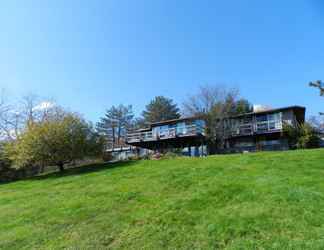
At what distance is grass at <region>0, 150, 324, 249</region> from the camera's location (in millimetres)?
5344

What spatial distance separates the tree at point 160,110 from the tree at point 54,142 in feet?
113

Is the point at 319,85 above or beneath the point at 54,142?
above

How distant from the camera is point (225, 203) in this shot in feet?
23.2

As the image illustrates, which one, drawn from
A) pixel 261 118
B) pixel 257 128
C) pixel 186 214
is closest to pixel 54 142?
pixel 186 214

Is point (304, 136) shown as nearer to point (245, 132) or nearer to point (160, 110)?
point (245, 132)

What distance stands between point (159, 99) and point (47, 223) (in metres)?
51.0

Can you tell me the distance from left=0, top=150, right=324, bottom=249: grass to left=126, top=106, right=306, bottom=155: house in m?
15.9

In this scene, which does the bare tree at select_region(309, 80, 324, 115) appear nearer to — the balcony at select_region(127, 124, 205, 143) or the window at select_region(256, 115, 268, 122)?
the balcony at select_region(127, 124, 205, 143)

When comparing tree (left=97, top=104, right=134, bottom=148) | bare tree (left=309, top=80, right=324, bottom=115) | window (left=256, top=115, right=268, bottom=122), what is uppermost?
tree (left=97, top=104, right=134, bottom=148)

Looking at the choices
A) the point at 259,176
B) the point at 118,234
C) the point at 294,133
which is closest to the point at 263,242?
the point at 118,234

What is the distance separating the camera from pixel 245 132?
2678cm

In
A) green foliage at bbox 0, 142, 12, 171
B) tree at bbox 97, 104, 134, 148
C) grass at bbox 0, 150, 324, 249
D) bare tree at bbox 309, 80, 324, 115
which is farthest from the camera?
tree at bbox 97, 104, 134, 148

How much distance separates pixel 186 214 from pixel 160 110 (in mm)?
49822

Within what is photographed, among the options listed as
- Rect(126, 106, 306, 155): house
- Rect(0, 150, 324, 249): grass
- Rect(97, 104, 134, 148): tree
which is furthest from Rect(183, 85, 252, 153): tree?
Rect(97, 104, 134, 148): tree
